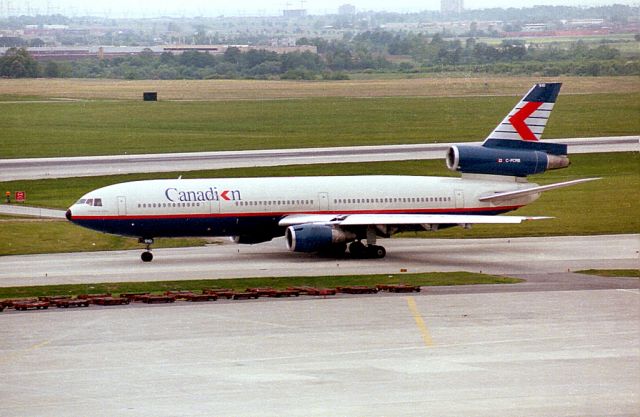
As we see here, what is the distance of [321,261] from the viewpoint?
5719 cm

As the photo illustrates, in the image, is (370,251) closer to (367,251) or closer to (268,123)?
(367,251)

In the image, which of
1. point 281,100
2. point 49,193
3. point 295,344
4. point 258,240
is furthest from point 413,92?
point 295,344

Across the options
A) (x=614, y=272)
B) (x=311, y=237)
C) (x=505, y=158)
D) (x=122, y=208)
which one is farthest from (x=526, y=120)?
(x=122, y=208)

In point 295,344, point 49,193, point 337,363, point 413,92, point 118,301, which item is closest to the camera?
point 337,363

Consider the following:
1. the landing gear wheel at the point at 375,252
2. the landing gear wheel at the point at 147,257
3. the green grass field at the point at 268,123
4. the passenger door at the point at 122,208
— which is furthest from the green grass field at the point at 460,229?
the green grass field at the point at 268,123

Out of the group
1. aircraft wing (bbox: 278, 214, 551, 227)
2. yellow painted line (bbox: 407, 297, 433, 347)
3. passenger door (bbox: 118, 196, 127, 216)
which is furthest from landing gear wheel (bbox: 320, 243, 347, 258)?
yellow painted line (bbox: 407, 297, 433, 347)

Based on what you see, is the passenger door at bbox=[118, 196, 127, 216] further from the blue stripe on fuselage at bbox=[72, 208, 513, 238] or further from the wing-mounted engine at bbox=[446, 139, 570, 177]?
the wing-mounted engine at bbox=[446, 139, 570, 177]

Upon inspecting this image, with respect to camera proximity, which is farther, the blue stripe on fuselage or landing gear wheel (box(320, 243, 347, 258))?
landing gear wheel (box(320, 243, 347, 258))

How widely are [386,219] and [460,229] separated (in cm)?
1252

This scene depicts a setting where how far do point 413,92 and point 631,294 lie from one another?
318ft

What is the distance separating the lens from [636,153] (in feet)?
332

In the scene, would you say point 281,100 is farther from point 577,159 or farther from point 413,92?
point 577,159

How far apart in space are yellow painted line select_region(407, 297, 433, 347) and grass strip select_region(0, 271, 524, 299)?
4.75 m

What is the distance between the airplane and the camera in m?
56.8
